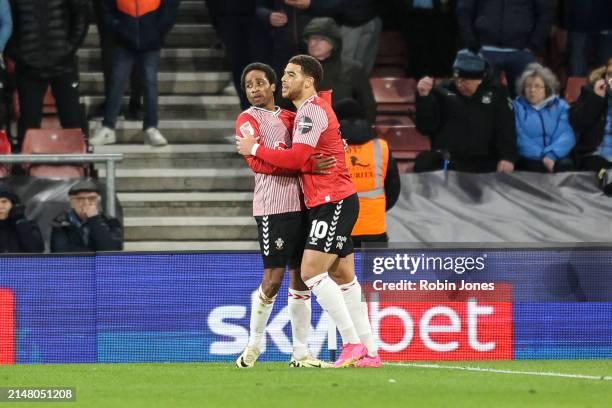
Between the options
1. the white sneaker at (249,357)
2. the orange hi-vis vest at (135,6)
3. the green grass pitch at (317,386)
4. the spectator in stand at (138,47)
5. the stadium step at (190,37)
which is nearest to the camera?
the green grass pitch at (317,386)

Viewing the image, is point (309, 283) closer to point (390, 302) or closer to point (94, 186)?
point (390, 302)

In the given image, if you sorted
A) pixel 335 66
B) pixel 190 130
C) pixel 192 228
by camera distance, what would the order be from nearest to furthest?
1. pixel 335 66
2. pixel 192 228
3. pixel 190 130

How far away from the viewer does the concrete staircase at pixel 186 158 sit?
15.2 meters

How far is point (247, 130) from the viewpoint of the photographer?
33.2ft

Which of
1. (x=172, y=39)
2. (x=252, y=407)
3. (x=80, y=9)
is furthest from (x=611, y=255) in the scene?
(x=172, y=39)

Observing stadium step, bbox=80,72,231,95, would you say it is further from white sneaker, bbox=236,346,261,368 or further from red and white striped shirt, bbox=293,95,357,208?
red and white striped shirt, bbox=293,95,357,208

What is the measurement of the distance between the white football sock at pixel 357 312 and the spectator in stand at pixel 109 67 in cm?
602

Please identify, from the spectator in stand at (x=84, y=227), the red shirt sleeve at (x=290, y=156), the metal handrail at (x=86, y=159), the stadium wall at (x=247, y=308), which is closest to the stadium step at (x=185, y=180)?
the metal handrail at (x=86, y=159)

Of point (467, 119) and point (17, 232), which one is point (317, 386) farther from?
point (467, 119)

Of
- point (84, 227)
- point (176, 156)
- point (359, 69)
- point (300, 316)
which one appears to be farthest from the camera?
point (176, 156)

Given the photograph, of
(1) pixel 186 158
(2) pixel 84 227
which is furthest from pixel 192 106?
(2) pixel 84 227

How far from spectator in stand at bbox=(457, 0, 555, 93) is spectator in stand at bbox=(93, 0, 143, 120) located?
349 cm

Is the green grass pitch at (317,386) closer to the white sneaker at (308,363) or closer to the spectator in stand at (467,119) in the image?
the white sneaker at (308,363)

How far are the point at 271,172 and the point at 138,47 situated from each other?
232 inches
